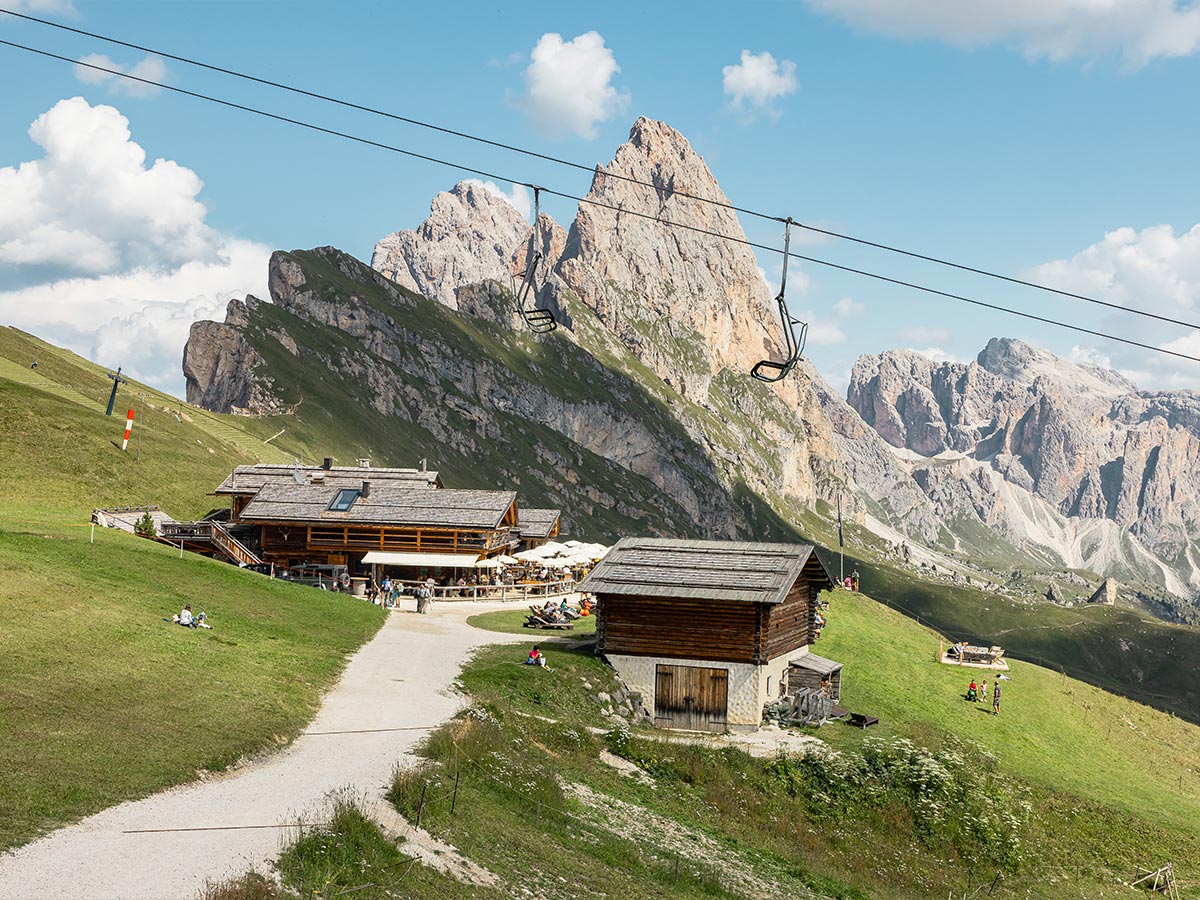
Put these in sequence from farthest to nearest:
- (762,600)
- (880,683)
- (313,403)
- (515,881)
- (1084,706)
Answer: (313,403), (1084,706), (880,683), (762,600), (515,881)

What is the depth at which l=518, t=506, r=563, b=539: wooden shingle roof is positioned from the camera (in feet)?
259

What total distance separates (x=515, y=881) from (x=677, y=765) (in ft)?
50.6

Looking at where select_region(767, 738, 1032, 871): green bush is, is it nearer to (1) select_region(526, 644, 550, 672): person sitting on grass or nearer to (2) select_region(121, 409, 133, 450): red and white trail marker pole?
(1) select_region(526, 644, 550, 672): person sitting on grass

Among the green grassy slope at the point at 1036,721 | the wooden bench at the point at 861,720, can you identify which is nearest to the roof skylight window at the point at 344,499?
the green grassy slope at the point at 1036,721

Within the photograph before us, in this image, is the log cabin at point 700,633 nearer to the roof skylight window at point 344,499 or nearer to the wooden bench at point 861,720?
the wooden bench at point 861,720

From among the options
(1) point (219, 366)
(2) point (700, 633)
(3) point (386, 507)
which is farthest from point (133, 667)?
(1) point (219, 366)

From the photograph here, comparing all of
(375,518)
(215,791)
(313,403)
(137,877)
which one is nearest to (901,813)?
(215,791)

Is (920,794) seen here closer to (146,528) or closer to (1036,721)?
(1036,721)

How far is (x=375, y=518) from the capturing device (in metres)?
67.9

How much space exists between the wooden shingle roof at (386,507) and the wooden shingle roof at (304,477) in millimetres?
3015

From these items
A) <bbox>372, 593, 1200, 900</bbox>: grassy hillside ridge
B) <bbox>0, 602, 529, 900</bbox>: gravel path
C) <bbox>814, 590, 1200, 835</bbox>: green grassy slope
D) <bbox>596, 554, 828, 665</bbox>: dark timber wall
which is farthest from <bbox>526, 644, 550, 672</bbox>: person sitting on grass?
<bbox>814, 590, 1200, 835</bbox>: green grassy slope

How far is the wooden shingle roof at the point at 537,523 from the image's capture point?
7881 cm

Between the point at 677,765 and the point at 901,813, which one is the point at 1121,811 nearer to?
the point at 901,813

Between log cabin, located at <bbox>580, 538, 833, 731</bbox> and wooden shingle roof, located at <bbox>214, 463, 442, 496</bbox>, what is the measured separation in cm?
3288
